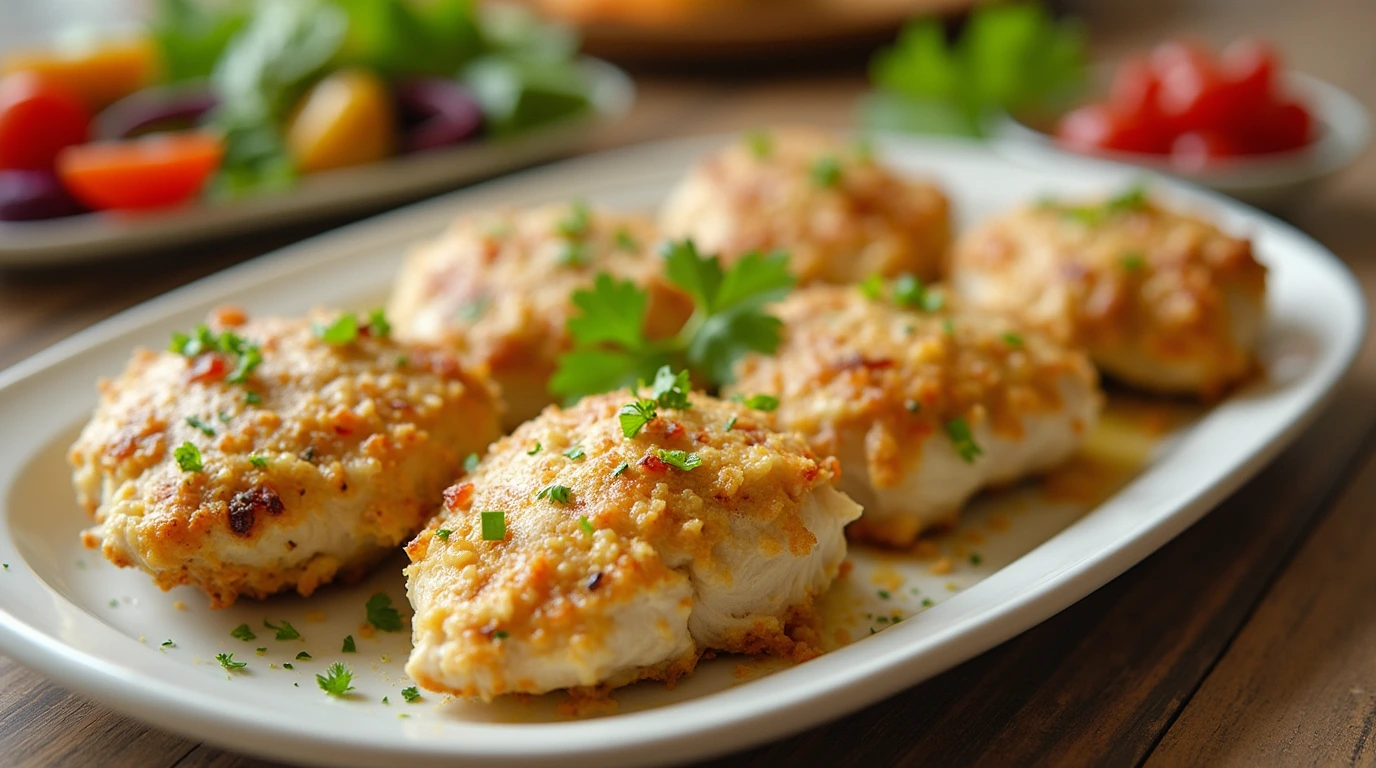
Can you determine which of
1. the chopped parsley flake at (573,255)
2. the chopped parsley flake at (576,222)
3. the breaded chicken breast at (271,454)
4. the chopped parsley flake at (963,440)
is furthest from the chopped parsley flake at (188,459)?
the chopped parsley flake at (963,440)

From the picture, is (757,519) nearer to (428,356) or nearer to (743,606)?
(743,606)

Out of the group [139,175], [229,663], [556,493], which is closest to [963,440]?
[556,493]

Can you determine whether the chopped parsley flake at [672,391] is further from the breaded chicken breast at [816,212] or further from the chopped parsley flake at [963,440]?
the breaded chicken breast at [816,212]

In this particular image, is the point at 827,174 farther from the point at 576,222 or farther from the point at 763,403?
the point at 763,403

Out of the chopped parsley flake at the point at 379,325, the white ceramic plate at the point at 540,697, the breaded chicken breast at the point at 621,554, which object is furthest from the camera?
the chopped parsley flake at the point at 379,325

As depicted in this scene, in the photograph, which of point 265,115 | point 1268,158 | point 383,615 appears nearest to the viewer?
point 383,615
